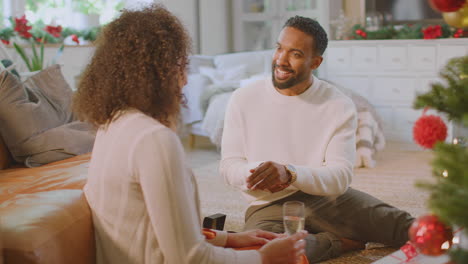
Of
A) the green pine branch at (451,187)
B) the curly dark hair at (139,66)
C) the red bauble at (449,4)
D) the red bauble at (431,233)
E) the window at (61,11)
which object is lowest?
the red bauble at (431,233)

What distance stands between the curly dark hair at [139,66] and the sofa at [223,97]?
2.52 metres

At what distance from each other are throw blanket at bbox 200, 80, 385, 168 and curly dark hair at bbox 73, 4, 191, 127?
314 centimetres

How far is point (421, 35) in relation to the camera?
526 centimetres

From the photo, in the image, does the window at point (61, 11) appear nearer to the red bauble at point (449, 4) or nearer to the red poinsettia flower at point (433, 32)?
the red poinsettia flower at point (433, 32)

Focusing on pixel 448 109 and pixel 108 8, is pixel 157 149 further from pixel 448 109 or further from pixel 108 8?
pixel 108 8

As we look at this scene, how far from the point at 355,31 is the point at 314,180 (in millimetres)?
3828

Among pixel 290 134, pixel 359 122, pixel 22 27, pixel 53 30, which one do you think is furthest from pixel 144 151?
pixel 53 30

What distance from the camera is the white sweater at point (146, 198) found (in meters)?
1.18

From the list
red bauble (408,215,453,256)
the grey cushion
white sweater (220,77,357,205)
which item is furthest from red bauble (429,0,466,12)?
the grey cushion

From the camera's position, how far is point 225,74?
5395mm

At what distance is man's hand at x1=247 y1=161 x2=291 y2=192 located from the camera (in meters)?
1.87

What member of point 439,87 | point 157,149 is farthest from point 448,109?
point 157,149

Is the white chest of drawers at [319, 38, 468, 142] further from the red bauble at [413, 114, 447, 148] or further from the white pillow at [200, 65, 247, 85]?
the red bauble at [413, 114, 447, 148]

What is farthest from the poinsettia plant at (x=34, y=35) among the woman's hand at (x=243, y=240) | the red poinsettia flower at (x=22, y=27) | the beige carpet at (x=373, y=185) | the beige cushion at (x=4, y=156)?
the woman's hand at (x=243, y=240)
